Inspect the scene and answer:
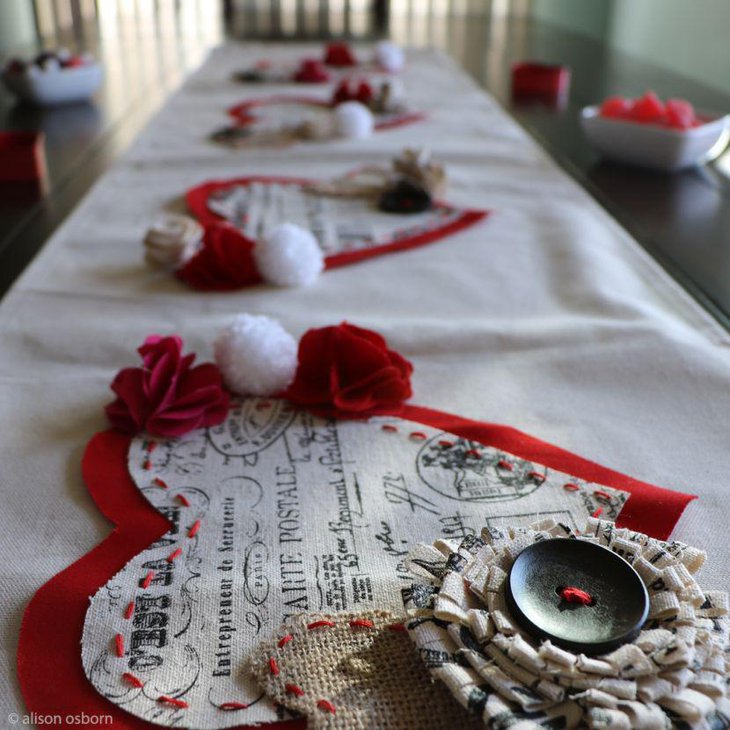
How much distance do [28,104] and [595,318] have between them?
1.28 meters

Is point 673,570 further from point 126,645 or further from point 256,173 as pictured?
point 256,173

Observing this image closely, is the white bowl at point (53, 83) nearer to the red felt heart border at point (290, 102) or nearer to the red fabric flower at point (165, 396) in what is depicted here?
the red felt heart border at point (290, 102)

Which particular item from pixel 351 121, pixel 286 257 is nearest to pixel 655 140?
pixel 351 121

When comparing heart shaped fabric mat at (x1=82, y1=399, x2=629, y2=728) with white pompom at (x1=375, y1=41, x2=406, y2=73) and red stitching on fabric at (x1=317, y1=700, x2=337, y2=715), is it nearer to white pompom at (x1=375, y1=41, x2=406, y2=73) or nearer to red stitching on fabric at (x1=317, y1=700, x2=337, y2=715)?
red stitching on fabric at (x1=317, y1=700, x2=337, y2=715)

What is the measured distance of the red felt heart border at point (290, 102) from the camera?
1478 millimetres

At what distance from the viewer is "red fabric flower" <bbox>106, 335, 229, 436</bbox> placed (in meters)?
0.59

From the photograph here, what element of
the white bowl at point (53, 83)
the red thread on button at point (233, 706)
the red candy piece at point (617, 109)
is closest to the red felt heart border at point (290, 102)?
the white bowl at point (53, 83)

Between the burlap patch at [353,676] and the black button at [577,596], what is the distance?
6cm

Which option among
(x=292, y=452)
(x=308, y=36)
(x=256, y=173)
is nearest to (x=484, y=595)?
(x=292, y=452)

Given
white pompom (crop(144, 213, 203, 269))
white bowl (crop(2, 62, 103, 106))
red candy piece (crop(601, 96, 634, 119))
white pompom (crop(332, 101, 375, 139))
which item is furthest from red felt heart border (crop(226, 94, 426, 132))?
white pompom (crop(144, 213, 203, 269))

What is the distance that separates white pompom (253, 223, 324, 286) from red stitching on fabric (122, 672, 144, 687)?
1.62 feet

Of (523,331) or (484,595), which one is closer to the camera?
(484,595)

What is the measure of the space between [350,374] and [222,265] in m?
0.28

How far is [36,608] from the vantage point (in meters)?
0.44
